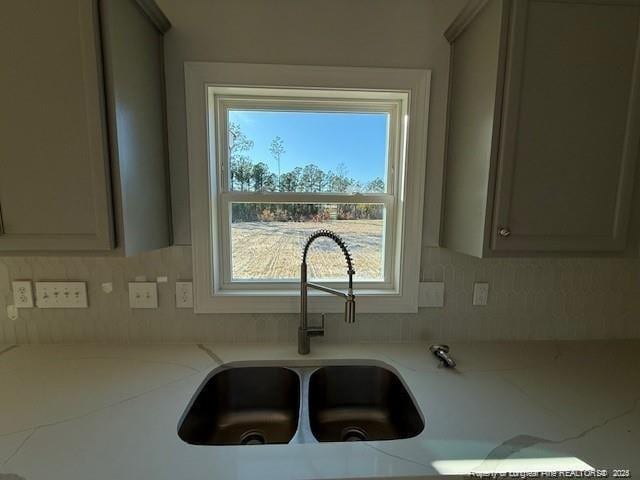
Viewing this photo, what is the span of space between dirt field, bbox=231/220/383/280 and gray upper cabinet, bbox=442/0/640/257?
1.61 feet

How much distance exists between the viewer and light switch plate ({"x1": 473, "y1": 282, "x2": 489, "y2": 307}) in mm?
1372

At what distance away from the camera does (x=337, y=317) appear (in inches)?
53.6

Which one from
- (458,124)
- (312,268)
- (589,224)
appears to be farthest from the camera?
(312,268)

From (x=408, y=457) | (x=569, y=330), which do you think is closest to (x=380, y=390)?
(x=408, y=457)

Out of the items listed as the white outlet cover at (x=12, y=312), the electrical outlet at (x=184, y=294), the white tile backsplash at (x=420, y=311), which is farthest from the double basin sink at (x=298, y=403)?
the white outlet cover at (x=12, y=312)

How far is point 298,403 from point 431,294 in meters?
0.73

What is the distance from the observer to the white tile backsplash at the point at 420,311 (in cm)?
129

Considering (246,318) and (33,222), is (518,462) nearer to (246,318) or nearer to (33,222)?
(246,318)

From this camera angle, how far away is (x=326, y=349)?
131cm

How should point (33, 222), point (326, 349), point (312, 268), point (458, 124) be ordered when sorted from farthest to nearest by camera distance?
1. point (312, 268)
2. point (326, 349)
3. point (458, 124)
4. point (33, 222)

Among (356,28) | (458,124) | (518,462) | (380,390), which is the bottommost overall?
(380,390)

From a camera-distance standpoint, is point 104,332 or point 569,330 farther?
point 569,330

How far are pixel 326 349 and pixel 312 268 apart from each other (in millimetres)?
366

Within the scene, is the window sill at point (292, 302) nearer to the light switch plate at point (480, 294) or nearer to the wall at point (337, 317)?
the wall at point (337, 317)
